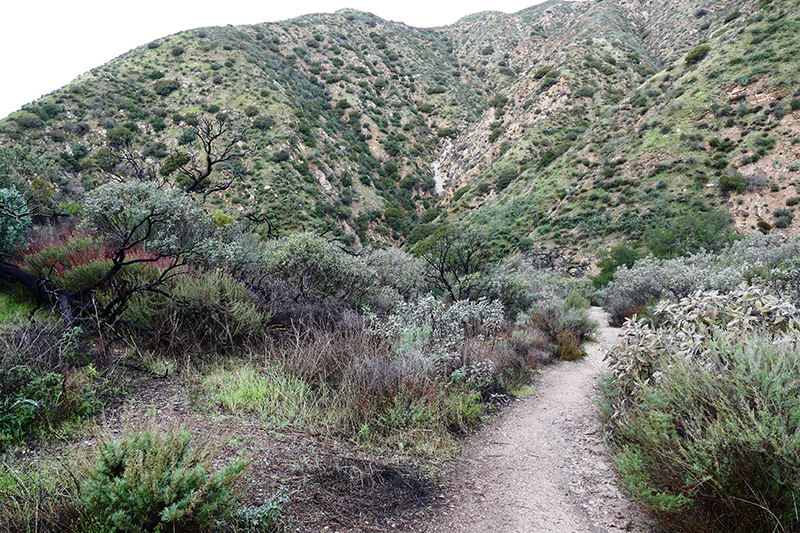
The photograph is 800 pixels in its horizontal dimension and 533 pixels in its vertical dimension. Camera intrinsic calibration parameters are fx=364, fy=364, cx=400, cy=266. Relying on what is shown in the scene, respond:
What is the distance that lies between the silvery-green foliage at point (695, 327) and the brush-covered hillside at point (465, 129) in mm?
9206

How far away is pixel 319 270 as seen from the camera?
6832 mm

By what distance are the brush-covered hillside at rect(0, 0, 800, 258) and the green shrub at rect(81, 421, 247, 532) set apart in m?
8.91

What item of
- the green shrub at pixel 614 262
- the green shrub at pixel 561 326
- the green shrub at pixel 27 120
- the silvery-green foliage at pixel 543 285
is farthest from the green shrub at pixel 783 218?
the green shrub at pixel 27 120

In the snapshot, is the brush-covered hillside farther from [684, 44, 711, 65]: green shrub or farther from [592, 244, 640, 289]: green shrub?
[592, 244, 640, 289]: green shrub

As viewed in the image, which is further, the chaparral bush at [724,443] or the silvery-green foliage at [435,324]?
the silvery-green foliage at [435,324]

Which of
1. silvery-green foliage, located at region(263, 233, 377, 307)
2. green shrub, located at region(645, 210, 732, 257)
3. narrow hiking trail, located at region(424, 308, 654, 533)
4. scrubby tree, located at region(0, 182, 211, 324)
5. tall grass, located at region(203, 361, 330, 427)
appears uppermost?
scrubby tree, located at region(0, 182, 211, 324)

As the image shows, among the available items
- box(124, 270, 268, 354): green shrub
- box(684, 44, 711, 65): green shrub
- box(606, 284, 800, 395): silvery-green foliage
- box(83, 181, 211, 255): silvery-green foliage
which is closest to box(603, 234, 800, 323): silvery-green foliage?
box(606, 284, 800, 395): silvery-green foliage

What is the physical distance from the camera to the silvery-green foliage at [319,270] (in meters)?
6.68

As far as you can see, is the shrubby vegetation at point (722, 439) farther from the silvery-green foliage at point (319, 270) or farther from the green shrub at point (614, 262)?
the green shrub at point (614, 262)

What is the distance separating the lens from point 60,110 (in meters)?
25.3

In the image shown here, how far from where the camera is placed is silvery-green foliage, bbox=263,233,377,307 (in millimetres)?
6680

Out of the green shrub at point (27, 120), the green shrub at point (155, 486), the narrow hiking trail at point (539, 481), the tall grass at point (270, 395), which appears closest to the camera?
the green shrub at point (155, 486)

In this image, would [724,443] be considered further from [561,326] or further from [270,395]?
[561,326]

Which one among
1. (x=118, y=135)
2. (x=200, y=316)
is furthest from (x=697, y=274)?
(x=118, y=135)
